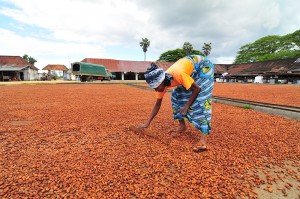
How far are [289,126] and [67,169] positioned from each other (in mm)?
3925

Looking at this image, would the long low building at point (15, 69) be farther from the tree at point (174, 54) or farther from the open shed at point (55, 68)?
the tree at point (174, 54)

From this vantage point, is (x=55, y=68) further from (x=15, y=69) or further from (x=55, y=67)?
(x=15, y=69)

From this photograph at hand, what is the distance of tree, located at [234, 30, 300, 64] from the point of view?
1489 inches

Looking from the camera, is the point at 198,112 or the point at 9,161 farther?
the point at 198,112

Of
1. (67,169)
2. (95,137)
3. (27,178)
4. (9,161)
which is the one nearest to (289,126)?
(95,137)

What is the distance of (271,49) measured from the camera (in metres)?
43.7

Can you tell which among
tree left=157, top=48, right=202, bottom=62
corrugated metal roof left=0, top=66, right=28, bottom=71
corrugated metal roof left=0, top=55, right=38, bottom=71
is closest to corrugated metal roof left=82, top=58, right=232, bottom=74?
tree left=157, top=48, right=202, bottom=62

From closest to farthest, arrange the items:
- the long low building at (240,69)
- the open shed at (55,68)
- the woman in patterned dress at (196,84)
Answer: the woman in patterned dress at (196,84)
the long low building at (240,69)
the open shed at (55,68)

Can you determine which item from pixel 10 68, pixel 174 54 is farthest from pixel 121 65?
pixel 10 68

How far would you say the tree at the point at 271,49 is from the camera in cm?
3783

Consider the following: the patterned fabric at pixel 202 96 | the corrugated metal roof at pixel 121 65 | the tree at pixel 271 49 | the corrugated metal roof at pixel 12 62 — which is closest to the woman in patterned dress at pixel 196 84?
the patterned fabric at pixel 202 96

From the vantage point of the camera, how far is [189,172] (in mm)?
1801

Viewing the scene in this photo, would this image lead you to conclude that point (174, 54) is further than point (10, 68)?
Yes

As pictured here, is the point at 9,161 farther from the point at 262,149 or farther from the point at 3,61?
the point at 3,61
